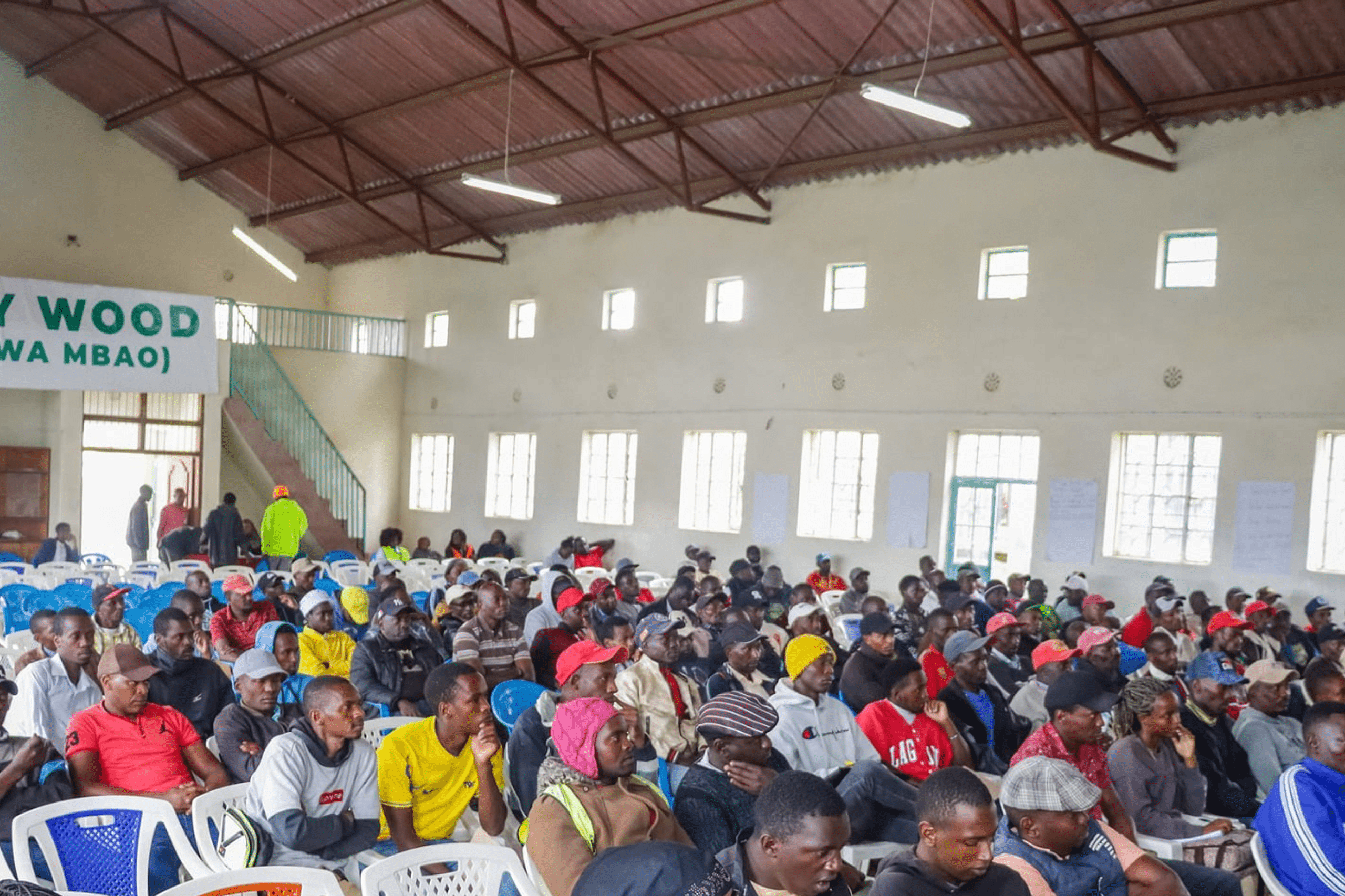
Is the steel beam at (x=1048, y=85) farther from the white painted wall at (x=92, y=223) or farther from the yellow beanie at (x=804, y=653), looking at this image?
the white painted wall at (x=92, y=223)

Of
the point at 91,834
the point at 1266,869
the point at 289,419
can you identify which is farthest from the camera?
the point at 289,419

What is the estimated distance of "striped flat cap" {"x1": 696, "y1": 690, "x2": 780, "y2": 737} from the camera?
3.72m

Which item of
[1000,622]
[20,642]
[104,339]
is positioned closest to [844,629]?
[1000,622]

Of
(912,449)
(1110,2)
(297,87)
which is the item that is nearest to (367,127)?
(297,87)

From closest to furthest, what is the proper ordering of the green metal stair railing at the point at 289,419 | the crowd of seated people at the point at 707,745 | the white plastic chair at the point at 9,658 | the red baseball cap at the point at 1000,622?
the crowd of seated people at the point at 707,745 < the white plastic chair at the point at 9,658 < the red baseball cap at the point at 1000,622 < the green metal stair railing at the point at 289,419

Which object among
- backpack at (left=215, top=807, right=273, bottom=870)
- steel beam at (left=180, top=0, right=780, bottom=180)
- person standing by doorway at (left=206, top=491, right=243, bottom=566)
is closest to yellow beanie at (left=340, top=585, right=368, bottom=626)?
backpack at (left=215, top=807, right=273, bottom=870)

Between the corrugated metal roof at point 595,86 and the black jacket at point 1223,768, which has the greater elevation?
the corrugated metal roof at point 595,86

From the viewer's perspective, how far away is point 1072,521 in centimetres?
1321

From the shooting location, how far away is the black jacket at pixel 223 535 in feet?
51.8

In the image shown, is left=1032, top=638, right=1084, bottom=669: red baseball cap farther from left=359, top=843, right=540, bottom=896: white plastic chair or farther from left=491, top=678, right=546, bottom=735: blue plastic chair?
left=359, top=843, right=540, bottom=896: white plastic chair

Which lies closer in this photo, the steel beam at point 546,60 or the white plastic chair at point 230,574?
the white plastic chair at point 230,574

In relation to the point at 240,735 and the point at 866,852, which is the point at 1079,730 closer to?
the point at 866,852

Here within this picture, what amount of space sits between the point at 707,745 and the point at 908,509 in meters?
10.5

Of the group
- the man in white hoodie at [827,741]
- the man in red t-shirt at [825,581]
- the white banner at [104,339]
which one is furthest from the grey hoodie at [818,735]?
the white banner at [104,339]
